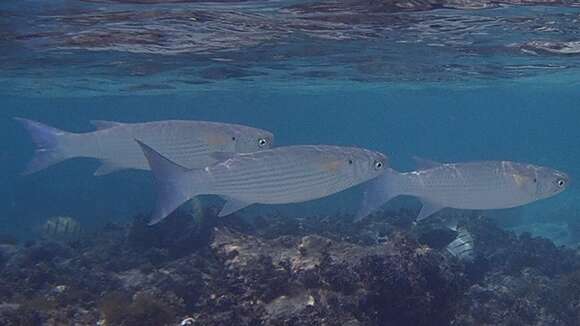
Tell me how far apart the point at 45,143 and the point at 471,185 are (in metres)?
7.39

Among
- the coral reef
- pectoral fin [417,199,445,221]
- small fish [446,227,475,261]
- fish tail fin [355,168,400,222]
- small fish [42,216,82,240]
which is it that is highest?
fish tail fin [355,168,400,222]

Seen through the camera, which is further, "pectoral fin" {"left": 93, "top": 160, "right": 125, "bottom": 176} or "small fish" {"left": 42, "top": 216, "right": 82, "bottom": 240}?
"small fish" {"left": 42, "top": 216, "right": 82, "bottom": 240}

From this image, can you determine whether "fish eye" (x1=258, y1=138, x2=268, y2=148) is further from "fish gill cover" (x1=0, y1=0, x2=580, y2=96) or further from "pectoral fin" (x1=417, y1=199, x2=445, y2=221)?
"fish gill cover" (x1=0, y1=0, x2=580, y2=96)

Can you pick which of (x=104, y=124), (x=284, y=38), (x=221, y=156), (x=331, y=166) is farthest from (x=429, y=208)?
(x=284, y=38)

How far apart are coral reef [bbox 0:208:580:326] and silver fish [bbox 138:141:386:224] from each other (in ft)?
5.39

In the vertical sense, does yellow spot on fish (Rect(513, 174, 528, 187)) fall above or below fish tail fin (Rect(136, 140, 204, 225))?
below

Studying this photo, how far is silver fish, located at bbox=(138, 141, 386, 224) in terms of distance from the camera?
24.0ft

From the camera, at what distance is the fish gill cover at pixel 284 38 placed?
14.2 meters

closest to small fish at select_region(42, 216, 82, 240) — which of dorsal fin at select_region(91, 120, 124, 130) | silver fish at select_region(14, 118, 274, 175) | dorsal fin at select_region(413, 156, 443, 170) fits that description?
dorsal fin at select_region(91, 120, 124, 130)

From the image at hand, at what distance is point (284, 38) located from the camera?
18.8 m

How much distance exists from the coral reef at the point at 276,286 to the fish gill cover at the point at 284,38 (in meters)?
5.94

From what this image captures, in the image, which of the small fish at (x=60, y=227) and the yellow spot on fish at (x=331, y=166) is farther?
the small fish at (x=60, y=227)

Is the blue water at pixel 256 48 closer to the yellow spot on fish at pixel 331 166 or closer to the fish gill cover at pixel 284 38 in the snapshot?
the fish gill cover at pixel 284 38

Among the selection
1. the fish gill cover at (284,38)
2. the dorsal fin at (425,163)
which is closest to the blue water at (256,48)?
the fish gill cover at (284,38)
